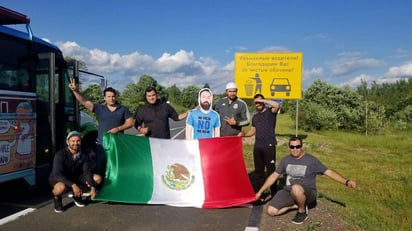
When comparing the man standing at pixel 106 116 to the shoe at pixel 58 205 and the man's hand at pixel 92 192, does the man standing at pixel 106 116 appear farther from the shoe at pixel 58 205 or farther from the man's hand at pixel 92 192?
the shoe at pixel 58 205

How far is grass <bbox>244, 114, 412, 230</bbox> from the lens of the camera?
6000 mm

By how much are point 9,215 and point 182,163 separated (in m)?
2.74

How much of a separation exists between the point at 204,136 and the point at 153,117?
95cm

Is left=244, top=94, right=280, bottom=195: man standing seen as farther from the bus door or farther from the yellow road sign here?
the yellow road sign

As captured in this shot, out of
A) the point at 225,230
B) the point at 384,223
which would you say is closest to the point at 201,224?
the point at 225,230

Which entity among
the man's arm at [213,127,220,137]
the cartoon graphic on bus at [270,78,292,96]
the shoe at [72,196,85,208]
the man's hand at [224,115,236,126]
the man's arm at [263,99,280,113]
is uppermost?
the cartoon graphic on bus at [270,78,292,96]

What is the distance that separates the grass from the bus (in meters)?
5.12

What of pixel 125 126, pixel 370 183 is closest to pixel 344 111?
pixel 370 183

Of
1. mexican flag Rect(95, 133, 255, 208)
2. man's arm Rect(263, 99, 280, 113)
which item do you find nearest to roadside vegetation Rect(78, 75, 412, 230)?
mexican flag Rect(95, 133, 255, 208)

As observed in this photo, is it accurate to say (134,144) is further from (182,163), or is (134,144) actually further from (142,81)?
(142,81)

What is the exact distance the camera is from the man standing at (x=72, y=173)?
5812mm

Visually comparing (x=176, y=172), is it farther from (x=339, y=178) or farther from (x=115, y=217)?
(x=339, y=178)

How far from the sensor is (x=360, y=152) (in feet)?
52.5

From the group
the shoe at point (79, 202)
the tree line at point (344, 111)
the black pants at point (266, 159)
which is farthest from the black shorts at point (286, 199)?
the tree line at point (344, 111)
